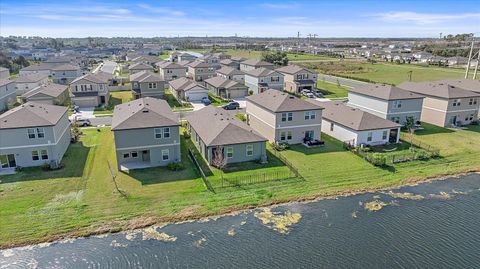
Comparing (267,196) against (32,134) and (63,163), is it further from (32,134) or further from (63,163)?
(32,134)

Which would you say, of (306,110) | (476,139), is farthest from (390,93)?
(306,110)

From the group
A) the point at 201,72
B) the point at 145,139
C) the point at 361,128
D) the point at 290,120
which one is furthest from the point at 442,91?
the point at 201,72

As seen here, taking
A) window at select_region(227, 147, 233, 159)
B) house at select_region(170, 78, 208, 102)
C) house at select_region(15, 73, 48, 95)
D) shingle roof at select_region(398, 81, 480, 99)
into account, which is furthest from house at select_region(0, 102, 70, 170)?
shingle roof at select_region(398, 81, 480, 99)

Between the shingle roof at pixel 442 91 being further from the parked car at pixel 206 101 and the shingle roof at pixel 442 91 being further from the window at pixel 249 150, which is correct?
the parked car at pixel 206 101

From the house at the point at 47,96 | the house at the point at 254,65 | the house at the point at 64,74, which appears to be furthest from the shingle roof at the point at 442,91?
the house at the point at 64,74

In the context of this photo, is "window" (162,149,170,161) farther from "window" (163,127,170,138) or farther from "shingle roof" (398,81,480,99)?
"shingle roof" (398,81,480,99)

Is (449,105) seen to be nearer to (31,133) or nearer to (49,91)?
(31,133)
